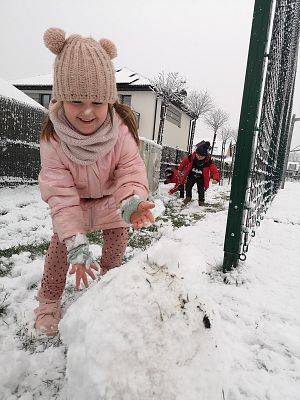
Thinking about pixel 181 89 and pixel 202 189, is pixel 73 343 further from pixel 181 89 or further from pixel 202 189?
pixel 181 89

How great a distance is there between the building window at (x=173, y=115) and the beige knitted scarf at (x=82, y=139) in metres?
23.8

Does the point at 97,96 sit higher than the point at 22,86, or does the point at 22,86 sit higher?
the point at 22,86

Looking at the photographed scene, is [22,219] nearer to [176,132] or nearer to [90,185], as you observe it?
[90,185]

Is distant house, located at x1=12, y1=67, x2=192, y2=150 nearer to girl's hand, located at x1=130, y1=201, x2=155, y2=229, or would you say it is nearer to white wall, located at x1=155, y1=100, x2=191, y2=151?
white wall, located at x1=155, y1=100, x2=191, y2=151

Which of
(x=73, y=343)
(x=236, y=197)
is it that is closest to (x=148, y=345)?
(x=73, y=343)

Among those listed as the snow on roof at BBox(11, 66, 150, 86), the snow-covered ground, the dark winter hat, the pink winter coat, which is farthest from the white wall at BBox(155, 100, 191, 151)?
the snow-covered ground

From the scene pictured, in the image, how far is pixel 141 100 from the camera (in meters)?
22.5

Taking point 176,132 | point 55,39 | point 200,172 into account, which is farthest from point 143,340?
point 176,132

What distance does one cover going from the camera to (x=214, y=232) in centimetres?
418

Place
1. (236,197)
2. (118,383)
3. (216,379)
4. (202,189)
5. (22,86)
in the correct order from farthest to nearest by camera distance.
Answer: (22,86), (202,189), (236,197), (216,379), (118,383)

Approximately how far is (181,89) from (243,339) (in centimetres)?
2590

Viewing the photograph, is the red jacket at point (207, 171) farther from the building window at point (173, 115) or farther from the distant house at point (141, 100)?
the building window at point (173, 115)

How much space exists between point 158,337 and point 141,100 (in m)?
22.7

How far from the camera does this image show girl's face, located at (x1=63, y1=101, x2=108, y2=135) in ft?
5.64
